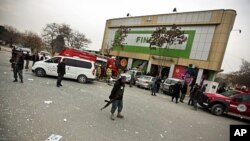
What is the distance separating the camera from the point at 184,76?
28125 mm

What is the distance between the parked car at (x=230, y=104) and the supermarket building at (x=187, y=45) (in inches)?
537

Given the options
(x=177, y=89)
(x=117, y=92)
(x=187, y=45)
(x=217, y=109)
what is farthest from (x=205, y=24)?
(x=117, y=92)

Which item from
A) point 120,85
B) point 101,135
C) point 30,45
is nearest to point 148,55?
point 120,85

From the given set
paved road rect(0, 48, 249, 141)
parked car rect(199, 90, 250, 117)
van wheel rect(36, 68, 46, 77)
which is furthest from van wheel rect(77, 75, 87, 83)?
parked car rect(199, 90, 250, 117)

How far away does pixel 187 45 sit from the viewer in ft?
93.6

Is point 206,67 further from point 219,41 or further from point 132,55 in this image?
point 132,55

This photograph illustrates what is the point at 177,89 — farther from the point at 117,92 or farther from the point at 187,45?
the point at 187,45

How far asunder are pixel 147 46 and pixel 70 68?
22147 millimetres

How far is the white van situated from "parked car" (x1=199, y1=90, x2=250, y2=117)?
30.4ft

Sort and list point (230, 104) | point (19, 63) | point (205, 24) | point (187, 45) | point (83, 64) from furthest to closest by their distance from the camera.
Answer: point (187, 45), point (205, 24), point (83, 64), point (230, 104), point (19, 63)

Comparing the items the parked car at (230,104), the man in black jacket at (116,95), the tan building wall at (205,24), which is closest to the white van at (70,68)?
the man in black jacket at (116,95)

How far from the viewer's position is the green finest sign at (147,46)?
28.6 meters

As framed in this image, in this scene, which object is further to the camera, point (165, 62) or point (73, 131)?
point (165, 62)

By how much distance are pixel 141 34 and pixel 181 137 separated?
31.3m
